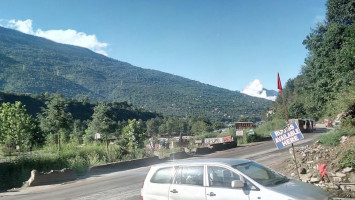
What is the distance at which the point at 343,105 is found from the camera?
18.8 meters

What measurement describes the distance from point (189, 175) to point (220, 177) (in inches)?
30.4

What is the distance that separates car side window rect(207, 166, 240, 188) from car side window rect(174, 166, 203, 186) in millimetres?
234

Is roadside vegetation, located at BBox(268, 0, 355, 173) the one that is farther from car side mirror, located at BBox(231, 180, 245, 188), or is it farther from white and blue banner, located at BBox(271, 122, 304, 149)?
car side mirror, located at BBox(231, 180, 245, 188)

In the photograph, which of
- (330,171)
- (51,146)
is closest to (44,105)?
(51,146)

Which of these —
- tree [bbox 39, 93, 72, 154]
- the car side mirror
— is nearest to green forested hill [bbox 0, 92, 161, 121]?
tree [bbox 39, 93, 72, 154]

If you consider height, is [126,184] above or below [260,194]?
below

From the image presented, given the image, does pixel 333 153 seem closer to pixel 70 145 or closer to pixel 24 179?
pixel 24 179

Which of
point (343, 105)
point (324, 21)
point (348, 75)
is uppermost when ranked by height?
point (324, 21)

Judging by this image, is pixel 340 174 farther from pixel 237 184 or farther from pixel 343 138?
pixel 237 184

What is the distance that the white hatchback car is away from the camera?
6.16 meters

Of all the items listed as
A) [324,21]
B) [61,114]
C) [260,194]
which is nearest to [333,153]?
[260,194]

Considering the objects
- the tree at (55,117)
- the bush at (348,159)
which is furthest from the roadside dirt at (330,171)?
the tree at (55,117)

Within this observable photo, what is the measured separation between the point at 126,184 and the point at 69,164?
24.7 feet

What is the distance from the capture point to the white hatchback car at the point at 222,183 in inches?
243
